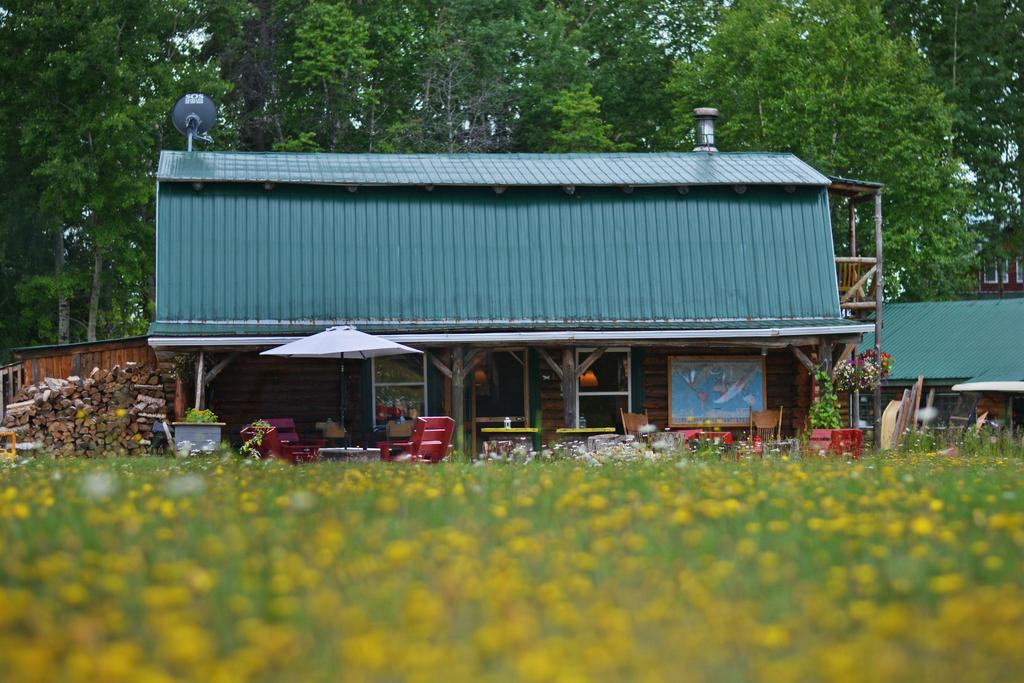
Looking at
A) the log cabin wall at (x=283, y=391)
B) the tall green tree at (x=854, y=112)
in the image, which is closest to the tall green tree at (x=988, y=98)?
the tall green tree at (x=854, y=112)

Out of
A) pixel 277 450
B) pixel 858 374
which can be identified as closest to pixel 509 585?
pixel 277 450

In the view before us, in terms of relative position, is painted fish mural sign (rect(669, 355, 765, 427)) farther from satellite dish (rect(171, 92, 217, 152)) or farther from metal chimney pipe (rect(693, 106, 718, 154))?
satellite dish (rect(171, 92, 217, 152))

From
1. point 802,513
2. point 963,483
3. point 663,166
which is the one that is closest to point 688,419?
point 663,166

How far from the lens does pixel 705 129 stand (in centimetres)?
2572

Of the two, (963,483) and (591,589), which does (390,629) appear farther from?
(963,483)

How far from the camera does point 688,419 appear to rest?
22.7 metres

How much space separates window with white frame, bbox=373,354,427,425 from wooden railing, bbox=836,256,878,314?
7.38 meters

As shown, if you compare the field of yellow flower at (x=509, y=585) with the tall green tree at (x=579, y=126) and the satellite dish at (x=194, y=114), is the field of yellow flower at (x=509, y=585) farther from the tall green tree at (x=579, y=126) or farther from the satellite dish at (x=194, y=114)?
the tall green tree at (x=579, y=126)

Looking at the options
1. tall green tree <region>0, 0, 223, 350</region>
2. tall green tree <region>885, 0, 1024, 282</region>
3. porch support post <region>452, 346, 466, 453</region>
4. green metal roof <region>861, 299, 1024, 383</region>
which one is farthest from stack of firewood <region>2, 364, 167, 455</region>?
tall green tree <region>885, 0, 1024, 282</region>

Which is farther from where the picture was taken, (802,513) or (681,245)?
(681,245)

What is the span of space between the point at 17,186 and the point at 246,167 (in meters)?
12.5

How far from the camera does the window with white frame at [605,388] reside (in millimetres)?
22594

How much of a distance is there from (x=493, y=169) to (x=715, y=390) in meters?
5.40

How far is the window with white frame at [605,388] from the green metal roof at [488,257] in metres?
1.25
